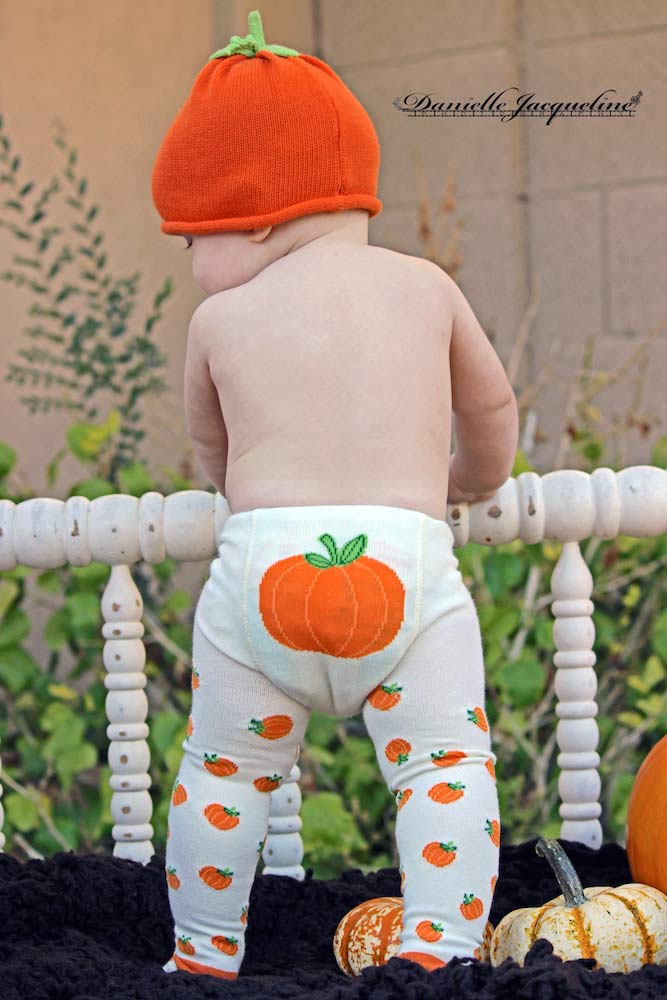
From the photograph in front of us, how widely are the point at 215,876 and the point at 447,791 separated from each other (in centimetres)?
26

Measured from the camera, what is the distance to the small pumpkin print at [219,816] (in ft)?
4.36

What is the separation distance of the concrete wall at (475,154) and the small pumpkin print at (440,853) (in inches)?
74.0

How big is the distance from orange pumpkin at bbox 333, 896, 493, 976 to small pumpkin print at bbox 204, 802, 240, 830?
18 cm

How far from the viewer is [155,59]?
10.4ft

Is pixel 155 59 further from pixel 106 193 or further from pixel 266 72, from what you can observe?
pixel 266 72

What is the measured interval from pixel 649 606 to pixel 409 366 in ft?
4.32

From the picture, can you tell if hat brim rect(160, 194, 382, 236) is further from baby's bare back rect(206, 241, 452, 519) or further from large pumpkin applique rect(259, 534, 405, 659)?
large pumpkin applique rect(259, 534, 405, 659)

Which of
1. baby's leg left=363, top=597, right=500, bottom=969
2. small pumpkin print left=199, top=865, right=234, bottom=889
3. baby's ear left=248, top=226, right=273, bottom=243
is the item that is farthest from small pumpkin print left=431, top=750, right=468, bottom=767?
baby's ear left=248, top=226, right=273, bottom=243

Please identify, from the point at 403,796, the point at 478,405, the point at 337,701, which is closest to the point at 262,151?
the point at 478,405

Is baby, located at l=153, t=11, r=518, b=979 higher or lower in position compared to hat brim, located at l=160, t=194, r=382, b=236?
lower

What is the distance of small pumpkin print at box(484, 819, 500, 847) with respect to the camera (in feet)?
4.21

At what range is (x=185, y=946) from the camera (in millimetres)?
1344

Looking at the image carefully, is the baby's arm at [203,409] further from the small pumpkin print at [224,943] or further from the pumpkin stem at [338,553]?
the small pumpkin print at [224,943]

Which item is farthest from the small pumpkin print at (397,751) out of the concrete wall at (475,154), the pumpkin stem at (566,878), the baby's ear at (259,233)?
the concrete wall at (475,154)
